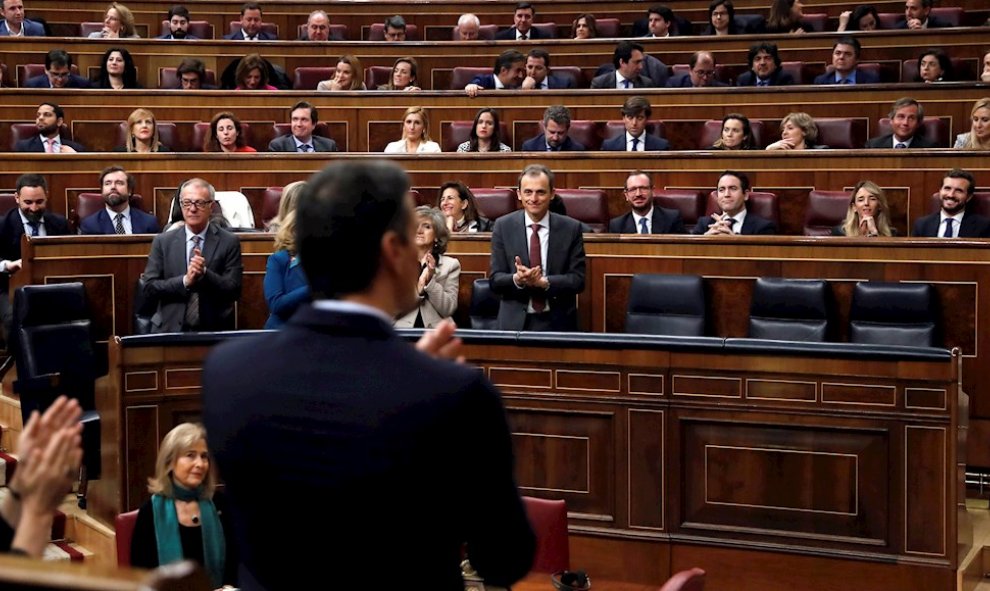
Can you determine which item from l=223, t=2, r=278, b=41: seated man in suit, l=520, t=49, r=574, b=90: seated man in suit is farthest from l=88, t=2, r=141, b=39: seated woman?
l=520, t=49, r=574, b=90: seated man in suit

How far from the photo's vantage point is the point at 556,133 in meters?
5.19

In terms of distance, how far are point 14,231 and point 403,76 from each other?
2156mm

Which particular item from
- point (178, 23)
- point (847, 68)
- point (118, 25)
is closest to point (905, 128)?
point (847, 68)

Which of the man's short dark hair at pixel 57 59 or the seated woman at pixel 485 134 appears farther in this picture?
the man's short dark hair at pixel 57 59

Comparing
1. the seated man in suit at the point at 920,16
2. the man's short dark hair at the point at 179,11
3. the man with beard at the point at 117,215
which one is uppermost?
the man's short dark hair at the point at 179,11

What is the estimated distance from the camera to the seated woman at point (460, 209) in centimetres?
442

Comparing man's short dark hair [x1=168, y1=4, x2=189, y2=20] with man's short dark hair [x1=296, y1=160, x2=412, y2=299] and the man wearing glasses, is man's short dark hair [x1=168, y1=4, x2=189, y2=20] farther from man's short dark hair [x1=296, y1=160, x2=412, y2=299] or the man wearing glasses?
man's short dark hair [x1=296, y1=160, x2=412, y2=299]

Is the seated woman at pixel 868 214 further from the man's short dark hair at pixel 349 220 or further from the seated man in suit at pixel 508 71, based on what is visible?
the man's short dark hair at pixel 349 220

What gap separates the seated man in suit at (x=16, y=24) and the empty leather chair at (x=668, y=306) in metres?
4.24

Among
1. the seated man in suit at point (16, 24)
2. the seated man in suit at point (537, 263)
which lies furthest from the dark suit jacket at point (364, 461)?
the seated man in suit at point (16, 24)

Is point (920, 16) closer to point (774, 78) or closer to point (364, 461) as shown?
point (774, 78)

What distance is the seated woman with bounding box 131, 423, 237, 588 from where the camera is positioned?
8.20 feet

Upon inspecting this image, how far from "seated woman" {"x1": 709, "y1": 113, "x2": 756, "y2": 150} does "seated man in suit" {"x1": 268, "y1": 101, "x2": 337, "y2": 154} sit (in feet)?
5.31

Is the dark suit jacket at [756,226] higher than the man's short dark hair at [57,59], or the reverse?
the man's short dark hair at [57,59]
